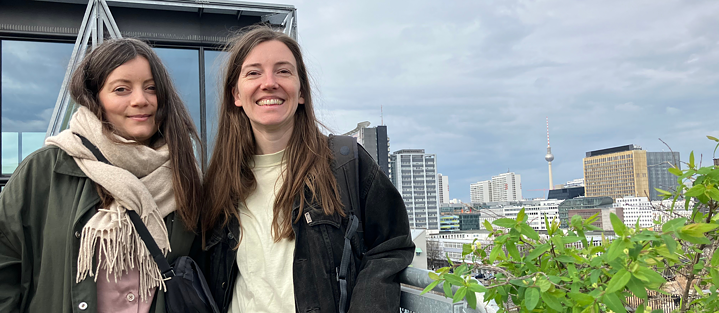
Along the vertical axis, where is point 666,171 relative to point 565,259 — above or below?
above

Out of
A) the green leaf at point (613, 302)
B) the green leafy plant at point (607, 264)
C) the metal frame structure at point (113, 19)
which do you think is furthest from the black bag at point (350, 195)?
the metal frame structure at point (113, 19)

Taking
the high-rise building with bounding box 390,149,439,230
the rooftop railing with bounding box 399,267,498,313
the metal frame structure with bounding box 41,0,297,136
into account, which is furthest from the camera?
the high-rise building with bounding box 390,149,439,230

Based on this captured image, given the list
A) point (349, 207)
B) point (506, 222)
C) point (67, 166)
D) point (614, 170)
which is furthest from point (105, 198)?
point (614, 170)

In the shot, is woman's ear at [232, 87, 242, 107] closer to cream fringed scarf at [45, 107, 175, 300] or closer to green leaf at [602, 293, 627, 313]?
cream fringed scarf at [45, 107, 175, 300]

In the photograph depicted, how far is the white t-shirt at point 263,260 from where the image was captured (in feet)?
5.42

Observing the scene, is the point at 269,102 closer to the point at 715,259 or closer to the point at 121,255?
the point at 121,255

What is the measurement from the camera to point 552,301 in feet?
3.07

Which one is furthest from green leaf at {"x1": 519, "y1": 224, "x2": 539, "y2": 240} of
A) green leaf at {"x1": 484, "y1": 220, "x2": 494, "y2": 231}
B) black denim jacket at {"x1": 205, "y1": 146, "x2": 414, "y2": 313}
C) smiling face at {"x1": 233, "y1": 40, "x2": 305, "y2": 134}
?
smiling face at {"x1": 233, "y1": 40, "x2": 305, "y2": 134}

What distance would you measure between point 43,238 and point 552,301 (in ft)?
5.07

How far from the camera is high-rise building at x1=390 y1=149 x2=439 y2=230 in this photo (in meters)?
104

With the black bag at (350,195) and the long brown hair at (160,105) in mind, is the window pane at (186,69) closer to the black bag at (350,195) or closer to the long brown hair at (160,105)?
the long brown hair at (160,105)

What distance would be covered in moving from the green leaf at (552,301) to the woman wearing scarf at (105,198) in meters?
1.33

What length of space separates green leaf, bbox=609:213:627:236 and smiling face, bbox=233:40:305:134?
1.21 meters

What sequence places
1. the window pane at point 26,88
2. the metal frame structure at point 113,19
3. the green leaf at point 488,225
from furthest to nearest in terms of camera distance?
the window pane at point 26,88 → the metal frame structure at point 113,19 → the green leaf at point 488,225
